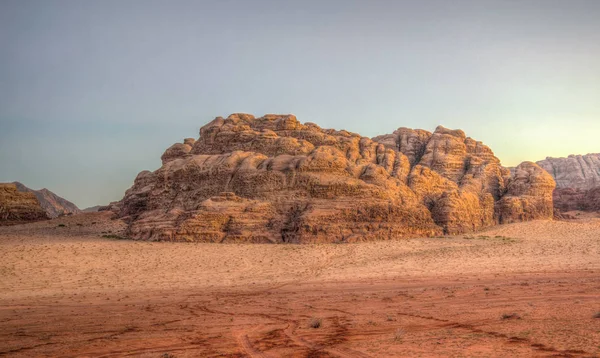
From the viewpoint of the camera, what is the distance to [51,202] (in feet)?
451

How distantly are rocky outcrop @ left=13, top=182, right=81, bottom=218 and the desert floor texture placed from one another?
107130mm

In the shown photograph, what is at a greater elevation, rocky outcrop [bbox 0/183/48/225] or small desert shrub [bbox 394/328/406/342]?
rocky outcrop [bbox 0/183/48/225]

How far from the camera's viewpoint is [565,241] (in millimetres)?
32688

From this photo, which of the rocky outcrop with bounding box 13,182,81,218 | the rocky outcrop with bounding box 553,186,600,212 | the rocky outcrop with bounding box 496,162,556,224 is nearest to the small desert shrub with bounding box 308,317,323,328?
the rocky outcrop with bounding box 496,162,556,224

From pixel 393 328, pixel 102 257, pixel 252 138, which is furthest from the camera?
pixel 252 138

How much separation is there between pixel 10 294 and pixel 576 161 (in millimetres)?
125885

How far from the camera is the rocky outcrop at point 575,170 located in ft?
356

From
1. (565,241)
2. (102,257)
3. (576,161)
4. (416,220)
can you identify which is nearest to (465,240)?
(416,220)

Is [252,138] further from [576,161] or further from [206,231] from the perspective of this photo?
[576,161]

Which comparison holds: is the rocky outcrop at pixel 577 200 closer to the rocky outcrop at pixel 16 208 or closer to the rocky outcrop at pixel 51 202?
the rocky outcrop at pixel 16 208

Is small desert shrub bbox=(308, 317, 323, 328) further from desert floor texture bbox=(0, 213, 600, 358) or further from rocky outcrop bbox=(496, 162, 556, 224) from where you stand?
rocky outcrop bbox=(496, 162, 556, 224)

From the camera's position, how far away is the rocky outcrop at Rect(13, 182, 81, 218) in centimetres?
13012

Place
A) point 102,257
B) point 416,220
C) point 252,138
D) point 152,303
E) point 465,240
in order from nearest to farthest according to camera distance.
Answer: point 152,303, point 102,257, point 465,240, point 416,220, point 252,138

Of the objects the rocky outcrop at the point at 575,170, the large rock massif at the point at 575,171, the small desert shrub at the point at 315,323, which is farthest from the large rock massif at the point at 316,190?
the rocky outcrop at the point at 575,170
